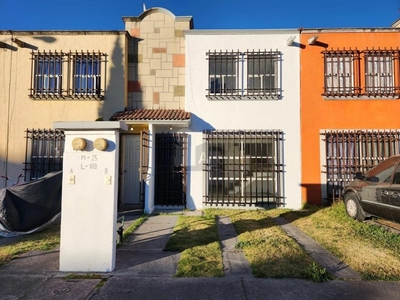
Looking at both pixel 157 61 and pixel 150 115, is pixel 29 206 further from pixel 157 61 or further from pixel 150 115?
pixel 157 61

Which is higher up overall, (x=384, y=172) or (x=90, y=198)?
(x=384, y=172)

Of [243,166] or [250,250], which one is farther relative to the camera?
[243,166]

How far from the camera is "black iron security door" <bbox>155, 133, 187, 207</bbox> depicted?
8914 millimetres

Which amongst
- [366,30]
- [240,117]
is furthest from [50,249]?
[366,30]

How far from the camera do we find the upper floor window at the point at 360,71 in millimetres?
9093

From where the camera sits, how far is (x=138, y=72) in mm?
9383

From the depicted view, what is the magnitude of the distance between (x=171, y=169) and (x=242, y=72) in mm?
3922

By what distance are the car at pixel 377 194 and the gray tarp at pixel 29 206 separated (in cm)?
721

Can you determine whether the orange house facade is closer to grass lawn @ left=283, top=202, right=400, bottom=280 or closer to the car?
grass lawn @ left=283, top=202, right=400, bottom=280

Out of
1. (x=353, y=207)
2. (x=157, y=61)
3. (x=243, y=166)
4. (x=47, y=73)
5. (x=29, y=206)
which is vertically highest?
(x=157, y=61)

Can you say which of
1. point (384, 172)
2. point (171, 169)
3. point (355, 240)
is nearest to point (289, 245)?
point (355, 240)

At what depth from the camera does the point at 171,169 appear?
898 centimetres

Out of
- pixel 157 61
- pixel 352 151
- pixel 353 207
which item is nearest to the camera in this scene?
pixel 353 207

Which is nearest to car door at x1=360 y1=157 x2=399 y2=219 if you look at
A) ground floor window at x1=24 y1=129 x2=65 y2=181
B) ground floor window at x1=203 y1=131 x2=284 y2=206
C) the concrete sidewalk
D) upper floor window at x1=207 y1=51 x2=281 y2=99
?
the concrete sidewalk
